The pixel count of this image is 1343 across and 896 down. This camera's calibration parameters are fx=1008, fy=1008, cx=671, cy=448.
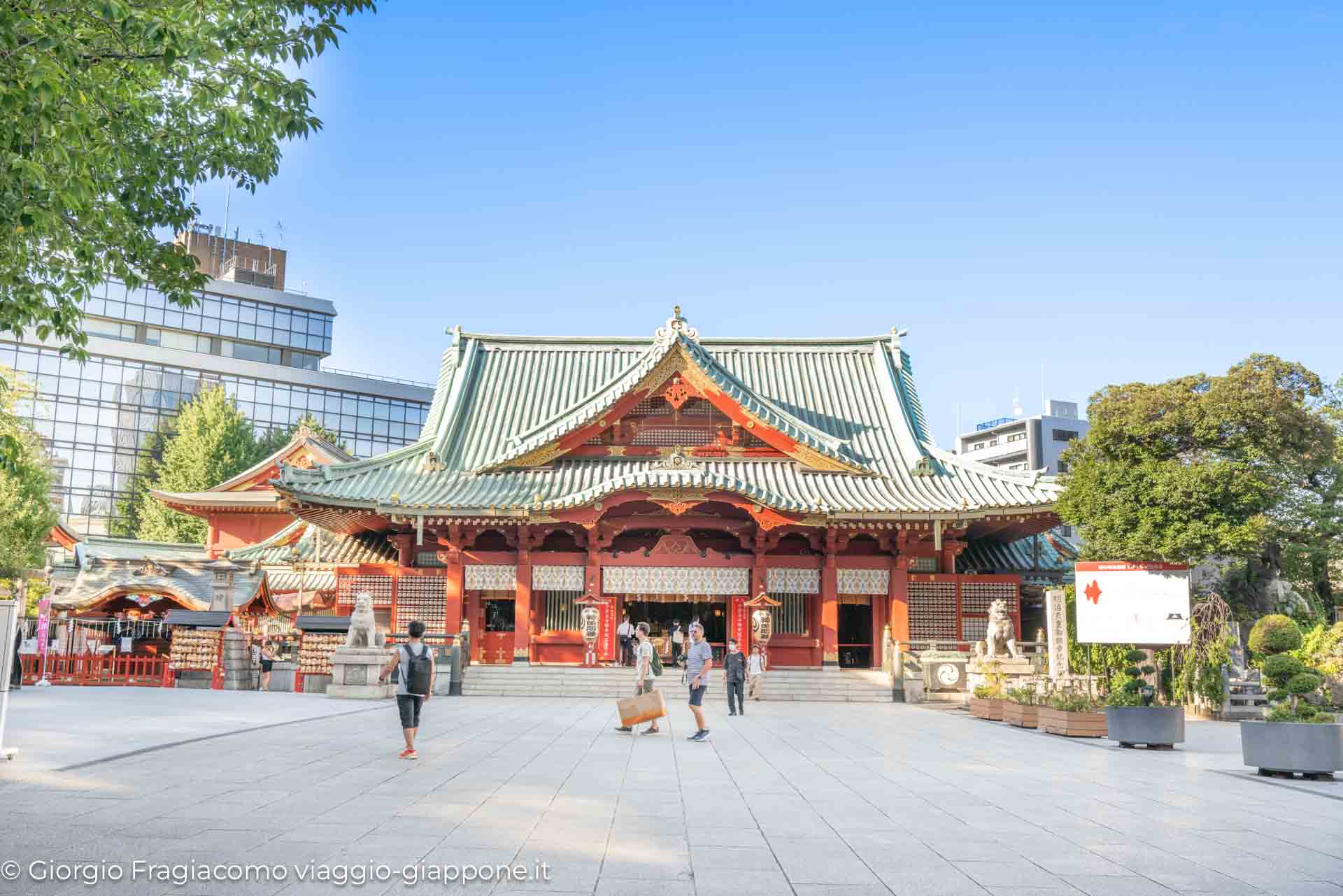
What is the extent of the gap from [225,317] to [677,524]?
2525 inches

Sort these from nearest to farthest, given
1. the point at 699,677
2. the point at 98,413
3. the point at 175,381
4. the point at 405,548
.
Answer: the point at 699,677 < the point at 405,548 < the point at 98,413 < the point at 175,381

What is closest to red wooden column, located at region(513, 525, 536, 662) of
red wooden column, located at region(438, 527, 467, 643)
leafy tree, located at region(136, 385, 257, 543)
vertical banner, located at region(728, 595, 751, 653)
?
red wooden column, located at region(438, 527, 467, 643)

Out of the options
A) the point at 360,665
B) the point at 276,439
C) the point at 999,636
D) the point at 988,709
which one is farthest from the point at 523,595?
the point at 276,439

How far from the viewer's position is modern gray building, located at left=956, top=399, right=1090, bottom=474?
91750mm

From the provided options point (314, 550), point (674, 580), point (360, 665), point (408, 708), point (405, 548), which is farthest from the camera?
point (314, 550)

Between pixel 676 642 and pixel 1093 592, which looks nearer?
pixel 1093 592

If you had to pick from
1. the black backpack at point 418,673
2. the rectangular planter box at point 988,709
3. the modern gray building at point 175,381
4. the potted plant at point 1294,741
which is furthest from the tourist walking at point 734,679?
the modern gray building at point 175,381

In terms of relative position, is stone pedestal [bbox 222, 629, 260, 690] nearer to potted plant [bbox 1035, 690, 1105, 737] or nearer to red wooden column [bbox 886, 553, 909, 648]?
red wooden column [bbox 886, 553, 909, 648]

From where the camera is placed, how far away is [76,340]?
9.93 metres

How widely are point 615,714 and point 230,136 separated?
1471cm

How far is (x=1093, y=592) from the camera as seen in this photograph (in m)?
18.2

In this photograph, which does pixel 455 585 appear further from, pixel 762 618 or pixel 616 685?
pixel 762 618

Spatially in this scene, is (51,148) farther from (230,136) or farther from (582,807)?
(582,807)

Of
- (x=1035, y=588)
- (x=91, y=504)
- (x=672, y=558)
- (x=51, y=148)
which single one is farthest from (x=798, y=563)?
(x=91, y=504)
